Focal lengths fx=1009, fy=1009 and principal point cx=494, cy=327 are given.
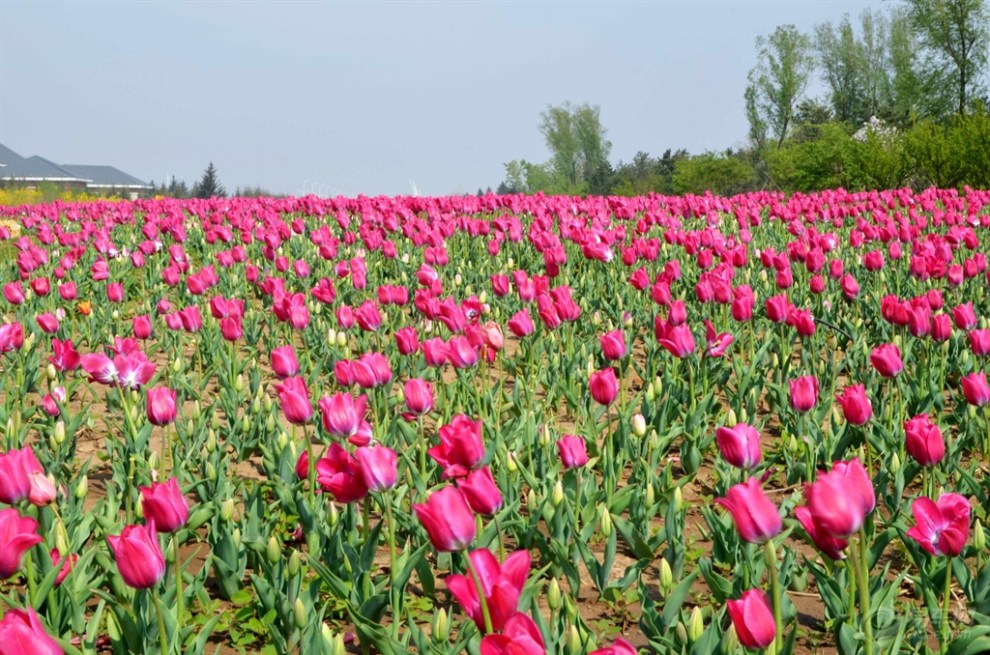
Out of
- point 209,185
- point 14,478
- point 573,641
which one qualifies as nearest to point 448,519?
point 573,641

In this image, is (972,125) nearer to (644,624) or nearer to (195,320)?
(195,320)

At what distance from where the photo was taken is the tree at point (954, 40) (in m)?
53.6

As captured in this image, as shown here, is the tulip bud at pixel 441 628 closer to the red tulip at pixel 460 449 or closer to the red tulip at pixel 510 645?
the red tulip at pixel 460 449

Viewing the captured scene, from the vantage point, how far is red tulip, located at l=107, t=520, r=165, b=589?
206 centimetres

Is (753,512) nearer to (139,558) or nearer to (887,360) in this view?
(139,558)

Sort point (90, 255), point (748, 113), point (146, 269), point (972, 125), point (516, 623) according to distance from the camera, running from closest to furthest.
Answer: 1. point (516, 623)
2. point (146, 269)
3. point (90, 255)
4. point (972, 125)
5. point (748, 113)

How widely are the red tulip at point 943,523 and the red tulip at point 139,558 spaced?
65.4 inches

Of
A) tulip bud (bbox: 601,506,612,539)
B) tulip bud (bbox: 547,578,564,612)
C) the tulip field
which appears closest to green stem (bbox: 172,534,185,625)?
the tulip field

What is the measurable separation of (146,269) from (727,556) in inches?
279

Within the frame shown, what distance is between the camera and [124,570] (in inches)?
82.3

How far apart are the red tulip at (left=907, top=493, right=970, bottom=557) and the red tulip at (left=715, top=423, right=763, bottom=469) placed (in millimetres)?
483

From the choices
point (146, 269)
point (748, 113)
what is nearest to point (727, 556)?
point (146, 269)

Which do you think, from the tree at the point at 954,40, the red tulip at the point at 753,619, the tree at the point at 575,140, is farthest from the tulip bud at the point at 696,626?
the tree at the point at 575,140

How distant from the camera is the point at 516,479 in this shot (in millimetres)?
3566
